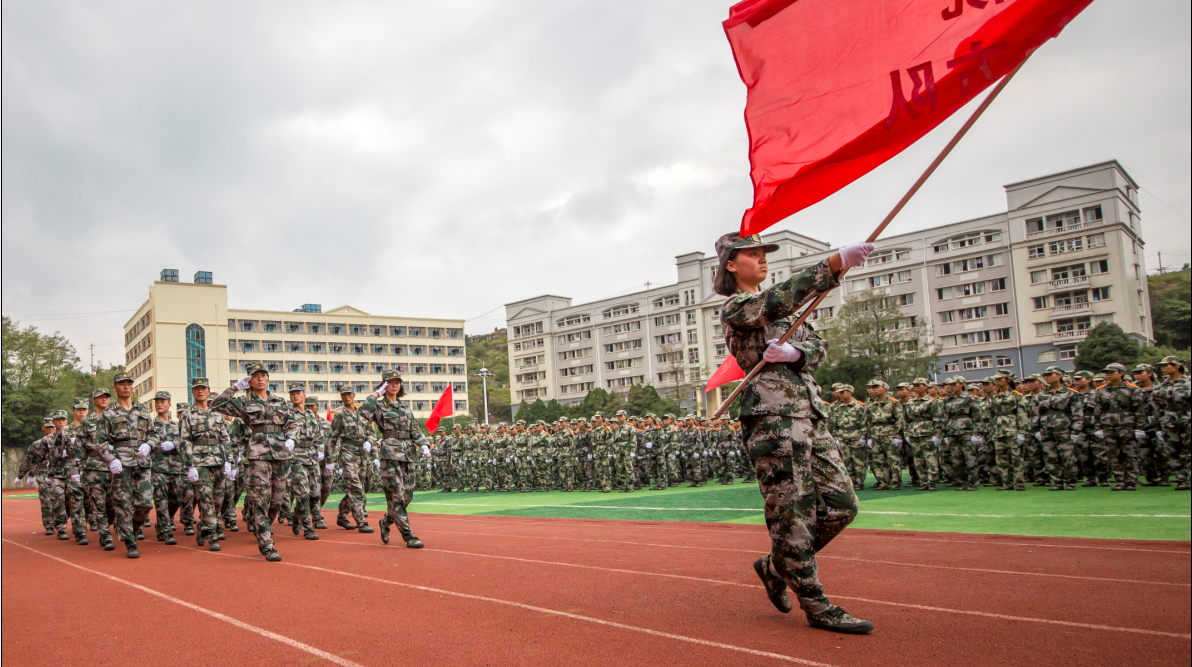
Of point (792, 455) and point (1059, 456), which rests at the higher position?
point (792, 455)

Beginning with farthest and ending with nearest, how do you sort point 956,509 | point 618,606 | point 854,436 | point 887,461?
point 854,436 < point 887,461 < point 956,509 < point 618,606

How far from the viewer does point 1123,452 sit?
440 inches

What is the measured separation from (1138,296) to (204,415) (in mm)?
49470

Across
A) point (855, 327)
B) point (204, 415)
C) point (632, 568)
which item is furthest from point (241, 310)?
point (632, 568)

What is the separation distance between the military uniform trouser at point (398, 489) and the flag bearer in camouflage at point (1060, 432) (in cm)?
960

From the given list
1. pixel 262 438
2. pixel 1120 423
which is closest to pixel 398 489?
pixel 262 438

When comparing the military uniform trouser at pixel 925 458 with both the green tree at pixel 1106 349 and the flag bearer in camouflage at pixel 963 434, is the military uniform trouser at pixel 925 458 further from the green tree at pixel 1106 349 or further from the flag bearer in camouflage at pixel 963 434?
the green tree at pixel 1106 349

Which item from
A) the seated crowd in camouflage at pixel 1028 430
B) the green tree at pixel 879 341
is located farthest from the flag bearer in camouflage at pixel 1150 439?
the green tree at pixel 879 341

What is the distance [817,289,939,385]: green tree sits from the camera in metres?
44.7

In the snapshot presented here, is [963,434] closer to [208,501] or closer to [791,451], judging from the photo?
[791,451]

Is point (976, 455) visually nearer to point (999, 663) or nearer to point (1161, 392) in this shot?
point (1161, 392)

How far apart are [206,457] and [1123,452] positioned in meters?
13.0

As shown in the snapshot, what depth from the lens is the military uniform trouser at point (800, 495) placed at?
13.4ft

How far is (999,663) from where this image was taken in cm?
349
